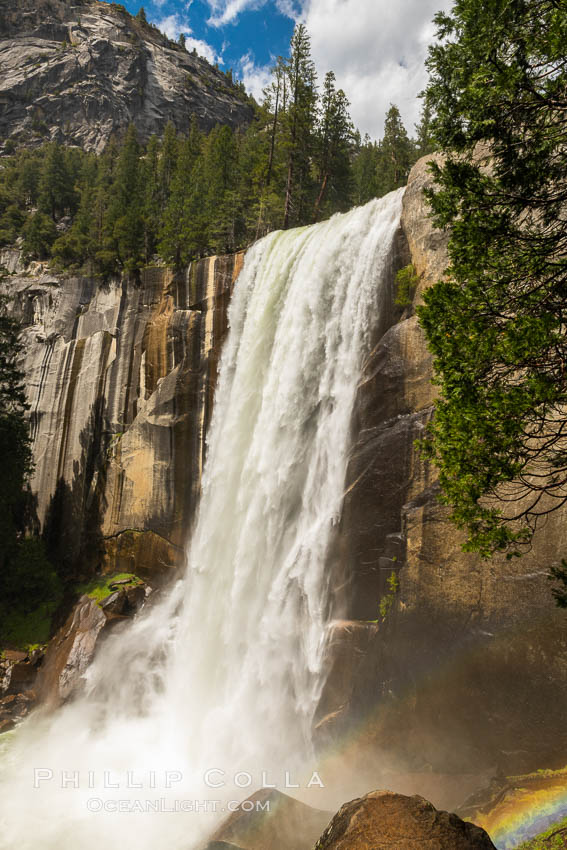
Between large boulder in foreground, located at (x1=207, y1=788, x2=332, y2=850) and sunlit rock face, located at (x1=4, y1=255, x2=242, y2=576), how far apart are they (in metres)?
12.0

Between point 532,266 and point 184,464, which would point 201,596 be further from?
point 532,266

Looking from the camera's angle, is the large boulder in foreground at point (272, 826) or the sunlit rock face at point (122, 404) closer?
the large boulder in foreground at point (272, 826)

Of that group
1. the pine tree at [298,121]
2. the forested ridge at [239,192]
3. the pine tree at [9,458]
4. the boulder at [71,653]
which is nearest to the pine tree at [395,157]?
the forested ridge at [239,192]

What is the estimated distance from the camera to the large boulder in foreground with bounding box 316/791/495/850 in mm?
4707

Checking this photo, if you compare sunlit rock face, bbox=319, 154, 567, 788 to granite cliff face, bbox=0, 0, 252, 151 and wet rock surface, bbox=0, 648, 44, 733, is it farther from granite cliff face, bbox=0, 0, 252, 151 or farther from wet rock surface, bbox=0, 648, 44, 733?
granite cliff face, bbox=0, 0, 252, 151

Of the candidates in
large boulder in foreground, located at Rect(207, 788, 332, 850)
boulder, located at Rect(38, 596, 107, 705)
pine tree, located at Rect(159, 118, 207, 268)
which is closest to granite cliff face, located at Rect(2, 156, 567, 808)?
large boulder in foreground, located at Rect(207, 788, 332, 850)

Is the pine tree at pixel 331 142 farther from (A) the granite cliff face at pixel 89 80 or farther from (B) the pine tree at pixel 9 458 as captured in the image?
(A) the granite cliff face at pixel 89 80

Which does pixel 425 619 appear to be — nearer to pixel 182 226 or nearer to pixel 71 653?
pixel 71 653

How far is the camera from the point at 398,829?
484cm

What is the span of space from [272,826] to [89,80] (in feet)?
322

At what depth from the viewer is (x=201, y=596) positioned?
1677cm

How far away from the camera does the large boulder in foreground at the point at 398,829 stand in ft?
15.4

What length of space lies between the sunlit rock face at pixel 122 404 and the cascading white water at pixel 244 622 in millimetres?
2177

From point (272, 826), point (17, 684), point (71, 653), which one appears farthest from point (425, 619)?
point (17, 684)
